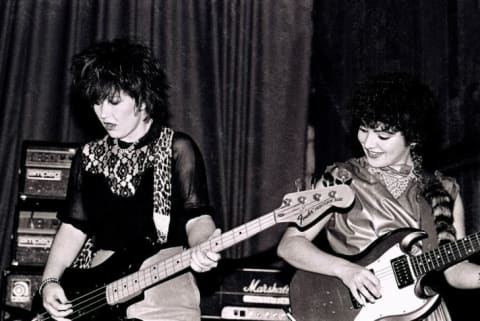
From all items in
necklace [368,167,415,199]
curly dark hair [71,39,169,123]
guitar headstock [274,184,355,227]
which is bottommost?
guitar headstock [274,184,355,227]

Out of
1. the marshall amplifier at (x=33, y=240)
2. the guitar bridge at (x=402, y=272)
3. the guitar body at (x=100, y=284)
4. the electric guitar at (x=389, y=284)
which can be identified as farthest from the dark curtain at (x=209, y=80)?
the guitar bridge at (x=402, y=272)

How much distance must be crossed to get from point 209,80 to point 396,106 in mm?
2524

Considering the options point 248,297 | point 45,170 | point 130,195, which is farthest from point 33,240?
point 130,195

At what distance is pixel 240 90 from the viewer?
511cm

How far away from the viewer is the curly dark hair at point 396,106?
8.80ft

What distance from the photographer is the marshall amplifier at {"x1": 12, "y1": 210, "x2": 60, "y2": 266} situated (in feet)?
12.4

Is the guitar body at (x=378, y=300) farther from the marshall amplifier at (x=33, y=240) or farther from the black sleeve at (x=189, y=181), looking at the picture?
the marshall amplifier at (x=33, y=240)

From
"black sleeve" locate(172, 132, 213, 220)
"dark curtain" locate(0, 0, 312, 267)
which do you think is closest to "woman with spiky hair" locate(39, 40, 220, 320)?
"black sleeve" locate(172, 132, 213, 220)

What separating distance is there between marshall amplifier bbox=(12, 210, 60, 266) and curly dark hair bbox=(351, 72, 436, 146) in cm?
192

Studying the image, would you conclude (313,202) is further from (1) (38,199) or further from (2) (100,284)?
(1) (38,199)

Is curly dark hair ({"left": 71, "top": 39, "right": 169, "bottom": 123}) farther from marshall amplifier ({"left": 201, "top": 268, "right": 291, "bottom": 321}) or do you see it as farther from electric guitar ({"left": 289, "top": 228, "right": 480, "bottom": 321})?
marshall amplifier ({"left": 201, "top": 268, "right": 291, "bottom": 321})

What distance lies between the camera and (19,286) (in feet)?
12.1

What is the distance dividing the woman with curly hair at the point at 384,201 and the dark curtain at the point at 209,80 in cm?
221

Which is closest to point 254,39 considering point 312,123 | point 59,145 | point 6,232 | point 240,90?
point 240,90
